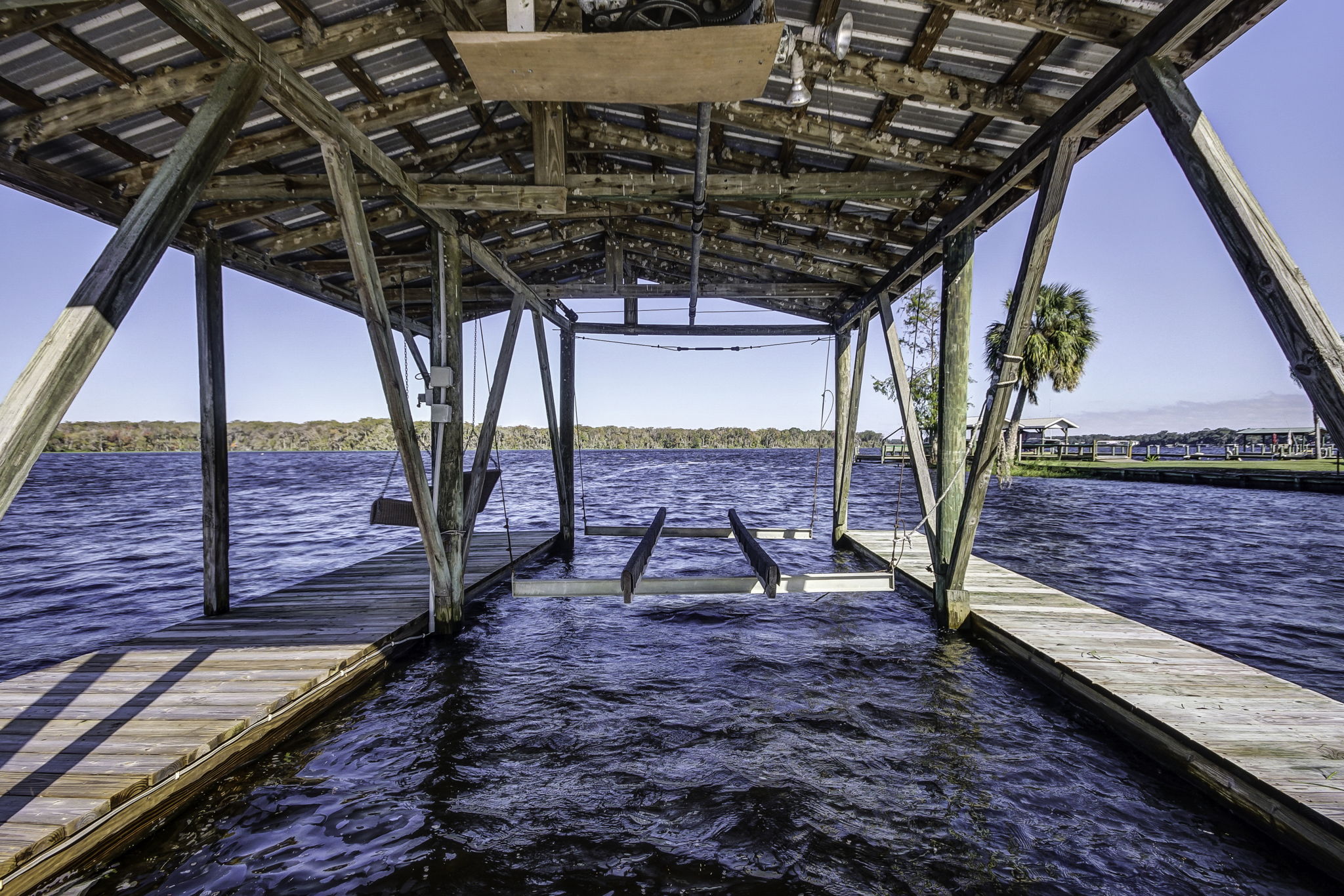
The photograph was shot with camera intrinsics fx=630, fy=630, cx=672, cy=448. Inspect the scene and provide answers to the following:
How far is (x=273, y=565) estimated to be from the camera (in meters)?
12.7

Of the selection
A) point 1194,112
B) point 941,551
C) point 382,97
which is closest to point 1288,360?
point 1194,112

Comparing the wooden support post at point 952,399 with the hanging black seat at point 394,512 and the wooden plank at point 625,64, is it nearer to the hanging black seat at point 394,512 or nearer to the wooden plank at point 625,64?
the wooden plank at point 625,64

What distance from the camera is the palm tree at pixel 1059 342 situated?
2941 cm

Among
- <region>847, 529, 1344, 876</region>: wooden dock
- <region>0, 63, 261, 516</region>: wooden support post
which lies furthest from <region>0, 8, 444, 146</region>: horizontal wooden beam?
<region>847, 529, 1344, 876</region>: wooden dock

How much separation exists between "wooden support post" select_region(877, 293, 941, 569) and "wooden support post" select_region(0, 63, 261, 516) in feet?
19.9

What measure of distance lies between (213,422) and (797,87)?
6.07 metres

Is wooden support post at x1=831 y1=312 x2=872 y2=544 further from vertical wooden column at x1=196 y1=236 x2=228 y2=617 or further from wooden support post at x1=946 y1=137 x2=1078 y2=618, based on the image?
vertical wooden column at x1=196 y1=236 x2=228 y2=617

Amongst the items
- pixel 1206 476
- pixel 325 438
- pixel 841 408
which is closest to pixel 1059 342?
pixel 1206 476

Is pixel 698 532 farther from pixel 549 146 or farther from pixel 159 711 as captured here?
pixel 159 711

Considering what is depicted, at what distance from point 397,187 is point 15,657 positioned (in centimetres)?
695

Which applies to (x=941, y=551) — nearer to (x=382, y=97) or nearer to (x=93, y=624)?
(x=382, y=97)

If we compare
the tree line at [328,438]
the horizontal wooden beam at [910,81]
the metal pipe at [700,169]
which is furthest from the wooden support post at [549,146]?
the tree line at [328,438]

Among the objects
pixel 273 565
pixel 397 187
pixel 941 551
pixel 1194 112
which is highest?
pixel 397 187

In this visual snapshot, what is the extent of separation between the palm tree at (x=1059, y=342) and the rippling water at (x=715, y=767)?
2139cm
